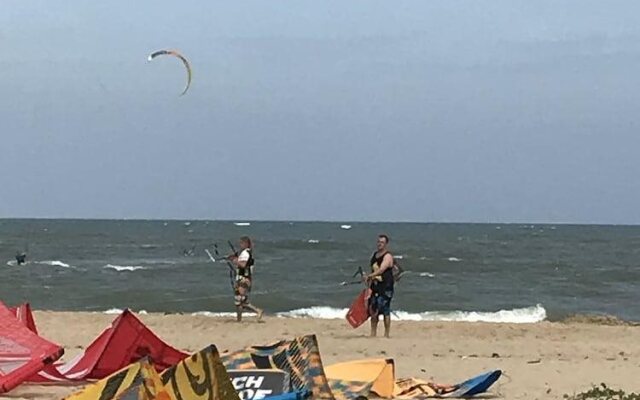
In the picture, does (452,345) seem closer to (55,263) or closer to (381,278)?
(381,278)

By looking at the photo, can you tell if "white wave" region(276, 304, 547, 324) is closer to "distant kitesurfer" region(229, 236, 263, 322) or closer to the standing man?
"distant kitesurfer" region(229, 236, 263, 322)

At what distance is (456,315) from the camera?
21.5 meters

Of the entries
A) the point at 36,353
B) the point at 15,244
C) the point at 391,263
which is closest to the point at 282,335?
the point at 391,263

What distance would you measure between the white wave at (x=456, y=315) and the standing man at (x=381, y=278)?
25.0 feet

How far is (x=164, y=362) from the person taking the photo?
8492 millimetres

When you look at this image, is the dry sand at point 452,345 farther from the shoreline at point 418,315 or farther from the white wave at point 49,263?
the white wave at point 49,263

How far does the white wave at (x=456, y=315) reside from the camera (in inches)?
821

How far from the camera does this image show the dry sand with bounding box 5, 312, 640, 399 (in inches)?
373

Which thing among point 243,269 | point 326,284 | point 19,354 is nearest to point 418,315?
point 243,269

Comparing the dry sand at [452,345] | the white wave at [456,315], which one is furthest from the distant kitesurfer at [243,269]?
the white wave at [456,315]

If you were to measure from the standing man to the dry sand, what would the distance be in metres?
0.47

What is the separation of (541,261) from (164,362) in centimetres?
4021

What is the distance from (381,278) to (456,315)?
949cm

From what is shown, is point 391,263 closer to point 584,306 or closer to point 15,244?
point 584,306
